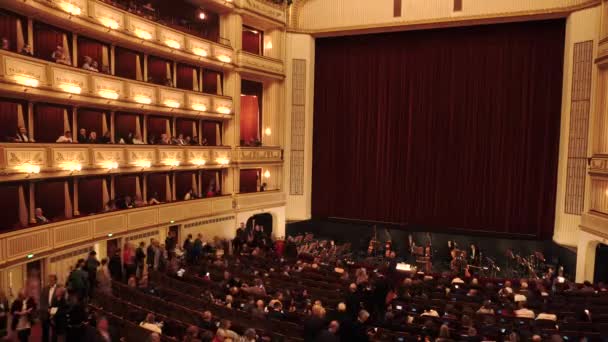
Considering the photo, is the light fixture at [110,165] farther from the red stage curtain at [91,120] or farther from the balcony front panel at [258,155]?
the balcony front panel at [258,155]

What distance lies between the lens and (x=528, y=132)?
20.8m

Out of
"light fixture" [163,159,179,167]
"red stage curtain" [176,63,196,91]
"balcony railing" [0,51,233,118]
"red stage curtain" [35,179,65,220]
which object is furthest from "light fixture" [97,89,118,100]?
"red stage curtain" [176,63,196,91]

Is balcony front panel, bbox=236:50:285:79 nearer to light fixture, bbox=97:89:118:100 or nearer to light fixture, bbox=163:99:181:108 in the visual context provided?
light fixture, bbox=163:99:181:108

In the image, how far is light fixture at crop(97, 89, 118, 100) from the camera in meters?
15.4

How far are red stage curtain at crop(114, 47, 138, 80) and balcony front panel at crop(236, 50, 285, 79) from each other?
4869 millimetres

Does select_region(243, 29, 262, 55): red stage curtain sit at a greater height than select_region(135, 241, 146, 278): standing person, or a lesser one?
greater

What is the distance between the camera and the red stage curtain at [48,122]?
14.4 meters

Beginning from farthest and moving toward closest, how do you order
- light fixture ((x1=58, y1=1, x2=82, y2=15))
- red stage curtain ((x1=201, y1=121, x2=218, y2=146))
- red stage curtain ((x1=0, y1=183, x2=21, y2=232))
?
red stage curtain ((x1=201, y1=121, x2=218, y2=146)) < light fixture ((x1=58, y1=1, x2=82, y2=15)) < red stage curtain ((x1=0, y1=183, x2=21, y2=232))

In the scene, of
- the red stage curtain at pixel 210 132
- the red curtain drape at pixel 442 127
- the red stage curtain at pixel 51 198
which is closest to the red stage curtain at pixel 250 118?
the red stage curtain at pixel 210 132

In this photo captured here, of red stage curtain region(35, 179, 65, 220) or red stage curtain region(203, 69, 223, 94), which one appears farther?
red stage curtain region(203, 69, 223, 94)

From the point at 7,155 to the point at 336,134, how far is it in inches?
620

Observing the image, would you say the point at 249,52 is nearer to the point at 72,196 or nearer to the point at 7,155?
the point at 72,196

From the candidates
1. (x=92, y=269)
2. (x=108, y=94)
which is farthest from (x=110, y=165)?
(x=92, y=269)

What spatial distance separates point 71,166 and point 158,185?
5.05 meters
